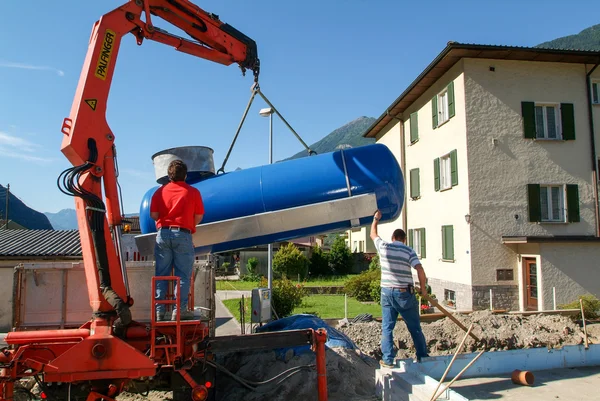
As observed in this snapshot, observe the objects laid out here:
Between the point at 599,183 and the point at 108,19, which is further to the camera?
the point at 599,183

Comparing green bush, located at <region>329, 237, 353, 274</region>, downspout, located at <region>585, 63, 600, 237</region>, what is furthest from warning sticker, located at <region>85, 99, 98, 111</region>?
green bush, located at <region>329, 237, 353, 274</region>

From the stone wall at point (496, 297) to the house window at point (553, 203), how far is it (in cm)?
268

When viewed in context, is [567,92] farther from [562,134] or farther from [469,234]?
[469,234]

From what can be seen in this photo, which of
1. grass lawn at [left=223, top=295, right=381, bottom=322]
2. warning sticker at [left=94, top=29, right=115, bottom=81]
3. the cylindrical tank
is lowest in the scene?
grass lawn at [left=223, top=295, right=381, bottom=322]

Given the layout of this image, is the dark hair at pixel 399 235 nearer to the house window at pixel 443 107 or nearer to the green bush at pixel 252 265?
the house window at pixel 443 107

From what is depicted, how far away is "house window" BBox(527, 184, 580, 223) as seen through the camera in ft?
52.6

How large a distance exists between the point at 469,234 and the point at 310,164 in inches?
420

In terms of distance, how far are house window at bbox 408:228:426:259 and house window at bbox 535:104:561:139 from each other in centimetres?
635

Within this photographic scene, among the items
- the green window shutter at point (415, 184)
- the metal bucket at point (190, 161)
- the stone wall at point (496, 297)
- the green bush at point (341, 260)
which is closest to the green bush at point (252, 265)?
the green bush at point (341, 260)

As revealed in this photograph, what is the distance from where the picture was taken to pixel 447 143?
58.4ft

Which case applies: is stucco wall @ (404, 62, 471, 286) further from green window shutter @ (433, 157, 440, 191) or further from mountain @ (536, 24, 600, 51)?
mountain @ (536, 24, 600, 51)

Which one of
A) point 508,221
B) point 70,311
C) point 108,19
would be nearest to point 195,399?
point 70,311

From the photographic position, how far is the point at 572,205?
1612 cm

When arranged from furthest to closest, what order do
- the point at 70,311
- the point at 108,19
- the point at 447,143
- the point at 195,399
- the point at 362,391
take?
1. the point at 447,143
2. the point at 362,391
3. the point at 70,311
4. the point at 108,19
5. the point at 195,399
